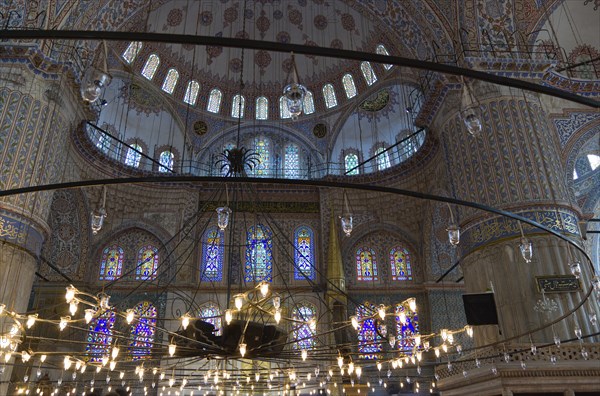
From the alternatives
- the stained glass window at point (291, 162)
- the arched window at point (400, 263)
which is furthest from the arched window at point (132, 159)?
the arched window at point (400, 263)

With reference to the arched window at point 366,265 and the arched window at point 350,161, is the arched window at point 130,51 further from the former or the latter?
the arched window at point 366,265

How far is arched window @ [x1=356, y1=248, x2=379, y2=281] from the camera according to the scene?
14.6 metres

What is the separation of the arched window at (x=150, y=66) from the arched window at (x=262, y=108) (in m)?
3.55

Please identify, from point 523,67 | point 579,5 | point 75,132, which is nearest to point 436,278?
point 523,67

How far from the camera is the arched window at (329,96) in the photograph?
16.5 m

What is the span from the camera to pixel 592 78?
39.0ft

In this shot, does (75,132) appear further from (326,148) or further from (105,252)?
(326,148)

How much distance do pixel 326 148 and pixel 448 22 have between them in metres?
6.19

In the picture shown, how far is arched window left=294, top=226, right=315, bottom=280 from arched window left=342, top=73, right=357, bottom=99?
15.8 feet

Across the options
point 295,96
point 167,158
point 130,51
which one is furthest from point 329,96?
point 295,96

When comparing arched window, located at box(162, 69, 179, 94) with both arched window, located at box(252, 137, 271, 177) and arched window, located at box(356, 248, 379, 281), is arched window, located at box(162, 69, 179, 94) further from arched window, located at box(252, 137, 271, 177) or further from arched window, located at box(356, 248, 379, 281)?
arched window, located at box(356, 248, 379, 281)

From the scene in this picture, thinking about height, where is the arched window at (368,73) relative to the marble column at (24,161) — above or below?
above

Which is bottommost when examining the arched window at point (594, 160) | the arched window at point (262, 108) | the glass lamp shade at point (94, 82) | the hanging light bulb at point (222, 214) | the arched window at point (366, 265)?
the glass lamp shade at point (94, 82)

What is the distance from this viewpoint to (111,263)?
14320 millimetres
